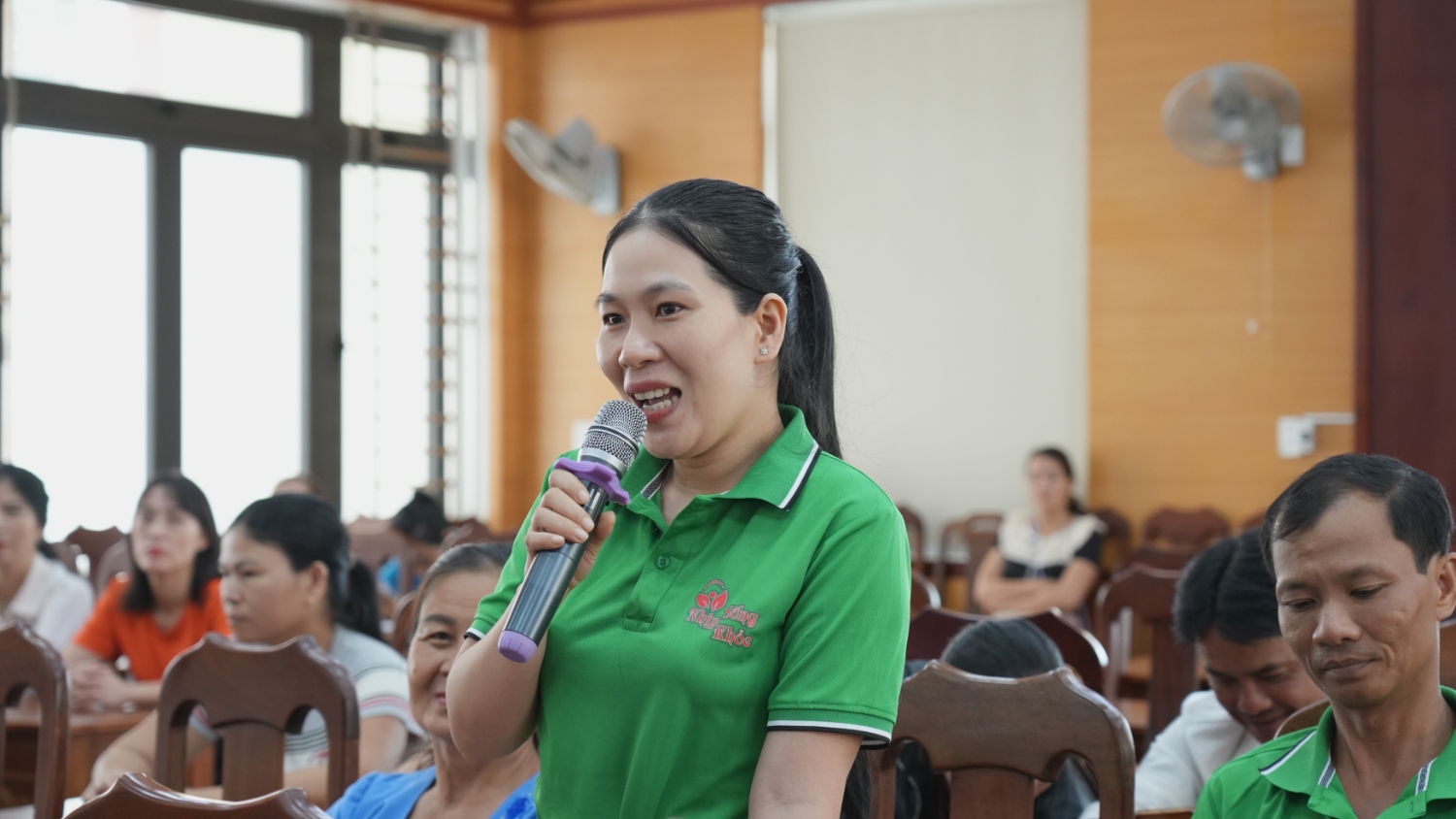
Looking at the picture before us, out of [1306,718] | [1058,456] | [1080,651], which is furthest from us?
[1058,456]

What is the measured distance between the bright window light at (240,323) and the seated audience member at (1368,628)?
251 inches

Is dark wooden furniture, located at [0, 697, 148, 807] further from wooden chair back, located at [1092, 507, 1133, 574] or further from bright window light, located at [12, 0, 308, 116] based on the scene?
wooden chair back, located at [1092, 507, 1133, 574]

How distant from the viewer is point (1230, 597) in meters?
2.29

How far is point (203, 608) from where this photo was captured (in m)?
3.98

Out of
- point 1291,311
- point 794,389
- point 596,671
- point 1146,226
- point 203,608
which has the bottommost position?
point 203,608

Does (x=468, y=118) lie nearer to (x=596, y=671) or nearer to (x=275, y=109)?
(x=275, y=109)

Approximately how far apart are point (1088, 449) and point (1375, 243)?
1.61 metres

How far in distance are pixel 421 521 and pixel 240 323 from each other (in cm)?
206

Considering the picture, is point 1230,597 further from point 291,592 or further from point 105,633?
point 105,633

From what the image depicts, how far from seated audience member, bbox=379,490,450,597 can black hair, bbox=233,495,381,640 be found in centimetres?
235

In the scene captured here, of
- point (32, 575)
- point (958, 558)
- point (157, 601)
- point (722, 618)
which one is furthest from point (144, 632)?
point (958, 558)

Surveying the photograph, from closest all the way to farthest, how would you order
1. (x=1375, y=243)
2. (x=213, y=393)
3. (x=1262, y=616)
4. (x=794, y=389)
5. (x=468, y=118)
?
(x=794, y=389) < (x=1262, y=616) < (x=1375, y=243) < (x=213, y=393) < (x=468, y=118)

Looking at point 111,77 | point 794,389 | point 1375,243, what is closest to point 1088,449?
point 1375,243

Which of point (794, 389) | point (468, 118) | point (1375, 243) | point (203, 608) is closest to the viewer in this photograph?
point (794, 389)
